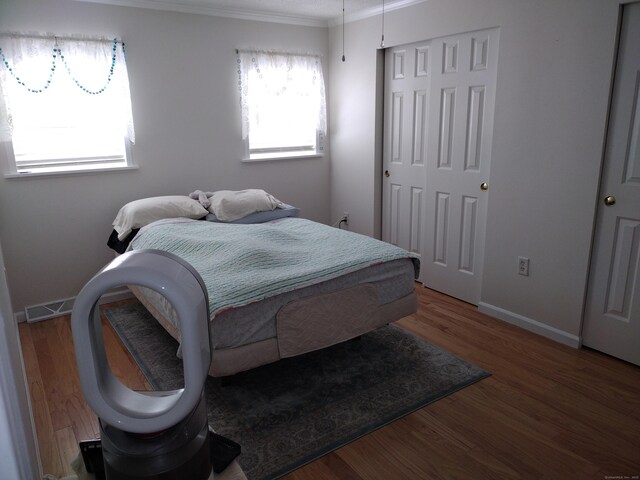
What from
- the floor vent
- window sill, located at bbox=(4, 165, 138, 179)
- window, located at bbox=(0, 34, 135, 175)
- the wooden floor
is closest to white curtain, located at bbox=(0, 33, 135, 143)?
window, located at bbox=(0, 34, 135, 175)

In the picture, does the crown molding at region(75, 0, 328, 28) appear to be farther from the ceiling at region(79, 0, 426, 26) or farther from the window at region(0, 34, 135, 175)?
the window at region(0, 34, 135, 175)

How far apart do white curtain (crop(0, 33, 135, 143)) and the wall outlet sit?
2962mm

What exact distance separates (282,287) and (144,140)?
6.86ft

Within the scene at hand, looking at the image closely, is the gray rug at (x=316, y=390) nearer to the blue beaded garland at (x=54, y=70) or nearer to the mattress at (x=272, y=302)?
the mattress at (x=272, y=302)

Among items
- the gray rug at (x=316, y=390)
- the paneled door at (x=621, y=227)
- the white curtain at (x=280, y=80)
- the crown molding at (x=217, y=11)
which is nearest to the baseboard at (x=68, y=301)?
the gray rug at (x=316, y=390)

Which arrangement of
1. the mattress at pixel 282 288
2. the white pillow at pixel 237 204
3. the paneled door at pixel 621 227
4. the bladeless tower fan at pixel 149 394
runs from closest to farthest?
the bladeless tower fan at pixel 149 394 < the mattress at pixel 282 288 < the paneled door at pixel 621 227 < the white pillow at pixel 237 204

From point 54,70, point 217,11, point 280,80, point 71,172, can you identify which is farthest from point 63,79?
point 280,80

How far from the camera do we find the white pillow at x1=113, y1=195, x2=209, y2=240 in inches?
129

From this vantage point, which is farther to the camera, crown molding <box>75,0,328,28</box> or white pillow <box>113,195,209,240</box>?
crown molding <box>75,0,328,28</box>

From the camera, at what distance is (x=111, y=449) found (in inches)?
30.7

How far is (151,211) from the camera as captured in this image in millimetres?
3326

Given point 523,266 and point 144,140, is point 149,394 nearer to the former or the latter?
point 523,266

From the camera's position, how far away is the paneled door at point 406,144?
12.1 feet

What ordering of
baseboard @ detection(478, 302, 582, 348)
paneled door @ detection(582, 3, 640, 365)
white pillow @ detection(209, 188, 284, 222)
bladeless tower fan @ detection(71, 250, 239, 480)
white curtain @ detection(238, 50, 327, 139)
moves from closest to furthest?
bladeless tower fan @ detection(71, 250, 239, 480)
paneled door @ detection(582, 3, 640, 365)
baseboard @ detection(478, 302, 582, 348)
white pillow @ detection(209, 188, 284, 222)
white curtain @ detection(238, 50, 327, 139)
